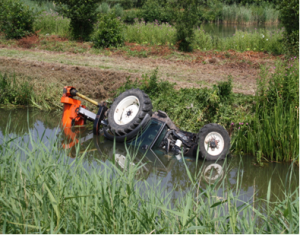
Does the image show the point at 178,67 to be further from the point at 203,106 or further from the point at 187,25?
the point at 203,106

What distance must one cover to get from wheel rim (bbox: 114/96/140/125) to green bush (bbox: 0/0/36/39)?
11.5 m

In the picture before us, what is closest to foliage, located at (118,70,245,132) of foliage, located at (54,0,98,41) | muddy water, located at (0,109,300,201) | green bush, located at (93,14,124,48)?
muddy water, located at (0,109,300,201)

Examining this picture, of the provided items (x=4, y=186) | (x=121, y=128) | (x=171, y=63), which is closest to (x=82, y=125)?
(x=121, y=128)

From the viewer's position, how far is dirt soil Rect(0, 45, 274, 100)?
8328mm

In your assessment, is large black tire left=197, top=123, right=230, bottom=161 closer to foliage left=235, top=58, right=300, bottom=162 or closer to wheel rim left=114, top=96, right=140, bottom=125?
foliage left=235, top=58, right=300, bottom=162

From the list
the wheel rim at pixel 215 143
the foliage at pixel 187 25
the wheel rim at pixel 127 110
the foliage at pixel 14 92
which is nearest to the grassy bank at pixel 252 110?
the wheel rim at pixel 215 143

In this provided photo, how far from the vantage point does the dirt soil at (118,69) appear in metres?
8.33

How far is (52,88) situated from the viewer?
8219 mm

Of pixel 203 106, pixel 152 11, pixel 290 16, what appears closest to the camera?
pixel 203 106

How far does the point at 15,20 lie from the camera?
16.2m

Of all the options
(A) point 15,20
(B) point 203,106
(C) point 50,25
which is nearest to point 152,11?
(C) point 50,25

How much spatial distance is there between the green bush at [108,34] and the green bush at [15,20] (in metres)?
4.06

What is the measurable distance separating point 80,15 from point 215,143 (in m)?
11.8

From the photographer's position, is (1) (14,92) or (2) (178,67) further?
(2) (178,67)
